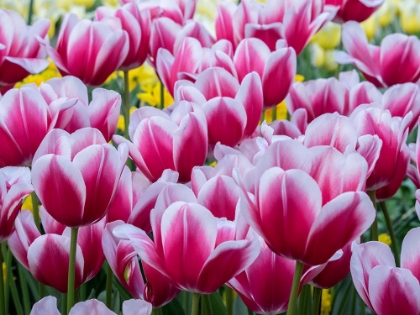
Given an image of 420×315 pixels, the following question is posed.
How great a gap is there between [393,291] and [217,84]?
48 centimetres

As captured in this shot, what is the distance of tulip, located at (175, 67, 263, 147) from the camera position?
96 centimetres

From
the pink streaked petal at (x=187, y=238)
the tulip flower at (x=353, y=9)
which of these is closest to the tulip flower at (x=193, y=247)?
the pink streaked petal at (x=187, y=238)

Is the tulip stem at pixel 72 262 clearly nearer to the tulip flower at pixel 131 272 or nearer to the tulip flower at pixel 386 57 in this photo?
the tulip flower at pixel 131 272

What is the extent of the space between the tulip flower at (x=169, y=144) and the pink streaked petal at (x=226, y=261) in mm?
233

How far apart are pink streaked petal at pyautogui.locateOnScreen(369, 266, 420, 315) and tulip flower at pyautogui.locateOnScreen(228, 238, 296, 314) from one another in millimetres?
95

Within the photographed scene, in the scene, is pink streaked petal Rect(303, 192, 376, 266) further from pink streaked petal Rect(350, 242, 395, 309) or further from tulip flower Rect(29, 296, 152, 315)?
tulip flower Rect(29, 296, 152, 315)

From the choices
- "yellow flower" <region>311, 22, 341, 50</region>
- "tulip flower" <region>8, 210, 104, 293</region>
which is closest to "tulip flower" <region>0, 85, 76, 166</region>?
"tulip flower" <region>8, 210, 104, 293</region>

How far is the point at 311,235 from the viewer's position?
60 cm

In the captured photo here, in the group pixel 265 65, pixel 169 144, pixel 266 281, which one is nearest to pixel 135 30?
pixel 265 65

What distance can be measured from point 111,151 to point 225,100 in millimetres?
277

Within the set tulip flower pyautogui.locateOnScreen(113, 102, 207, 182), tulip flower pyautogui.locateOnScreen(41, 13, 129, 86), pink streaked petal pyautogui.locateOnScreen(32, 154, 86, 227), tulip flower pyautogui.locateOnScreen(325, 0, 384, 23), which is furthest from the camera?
tulip flower pyautogui.locateOnScreen(325, 0, 384, 23)

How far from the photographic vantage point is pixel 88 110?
0.95 m

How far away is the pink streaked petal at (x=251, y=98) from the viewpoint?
3.30ft

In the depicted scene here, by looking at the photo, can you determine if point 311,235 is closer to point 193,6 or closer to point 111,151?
point 111,151
